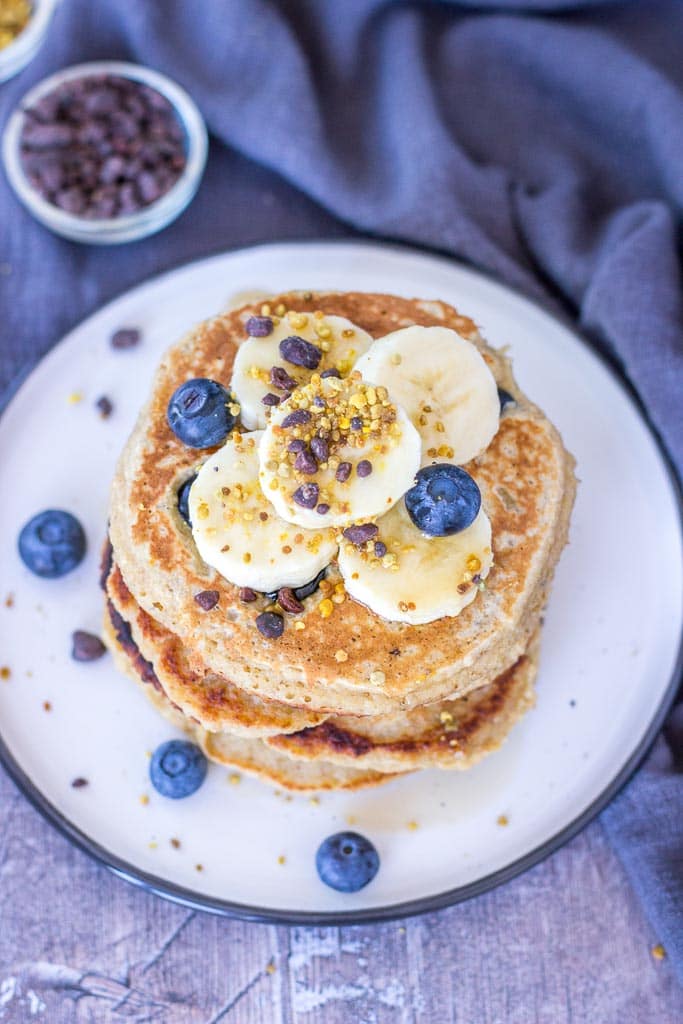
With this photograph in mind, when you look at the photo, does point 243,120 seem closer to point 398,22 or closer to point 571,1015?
point 398,22

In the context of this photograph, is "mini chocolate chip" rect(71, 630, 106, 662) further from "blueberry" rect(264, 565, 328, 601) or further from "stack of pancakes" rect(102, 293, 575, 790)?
"blueberry" rect(264, 565, 328, 601)

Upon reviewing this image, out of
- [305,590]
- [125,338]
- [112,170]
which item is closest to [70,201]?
[112,170]

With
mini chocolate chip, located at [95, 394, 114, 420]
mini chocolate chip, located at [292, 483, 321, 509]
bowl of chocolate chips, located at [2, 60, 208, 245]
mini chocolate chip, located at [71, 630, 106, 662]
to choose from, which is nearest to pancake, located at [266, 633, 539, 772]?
mini chocolate chip, located at [71, 630, 106, 662]

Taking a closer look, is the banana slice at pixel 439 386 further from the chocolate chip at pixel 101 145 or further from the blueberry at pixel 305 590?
the chocolate chip at pixel 101 145

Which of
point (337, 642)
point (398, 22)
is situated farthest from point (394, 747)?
point (398, 22)

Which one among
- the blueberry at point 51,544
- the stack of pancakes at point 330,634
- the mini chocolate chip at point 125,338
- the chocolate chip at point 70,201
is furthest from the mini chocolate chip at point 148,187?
the blueberry at point 51,544

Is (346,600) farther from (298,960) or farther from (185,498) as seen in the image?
(298,960)
